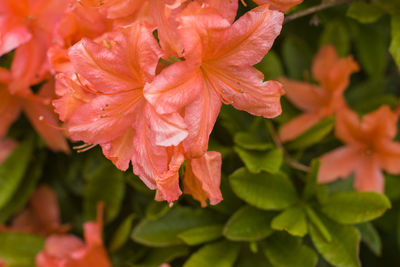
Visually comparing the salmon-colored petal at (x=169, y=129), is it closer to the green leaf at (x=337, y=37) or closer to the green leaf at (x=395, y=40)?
the green leaf at (x=395, y=40)

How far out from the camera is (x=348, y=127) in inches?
43.2

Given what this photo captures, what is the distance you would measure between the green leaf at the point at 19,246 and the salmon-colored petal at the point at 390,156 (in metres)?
0.88

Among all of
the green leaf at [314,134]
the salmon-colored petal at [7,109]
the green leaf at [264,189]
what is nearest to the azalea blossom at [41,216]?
the salmon-colored petal at [7,109]

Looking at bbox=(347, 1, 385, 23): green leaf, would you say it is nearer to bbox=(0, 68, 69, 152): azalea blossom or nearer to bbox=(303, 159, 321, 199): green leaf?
bbox=(303, 159, 321, 199): green leaf

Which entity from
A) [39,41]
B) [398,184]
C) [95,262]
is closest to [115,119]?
[39,41]

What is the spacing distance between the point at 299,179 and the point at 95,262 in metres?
0.52

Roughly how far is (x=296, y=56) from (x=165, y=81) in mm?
707

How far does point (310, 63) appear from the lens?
1.29m

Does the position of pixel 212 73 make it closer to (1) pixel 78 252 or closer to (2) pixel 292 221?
(2) pixel 292 221

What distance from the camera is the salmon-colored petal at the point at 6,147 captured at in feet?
3.87

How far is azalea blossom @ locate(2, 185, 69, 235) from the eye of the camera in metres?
1.24

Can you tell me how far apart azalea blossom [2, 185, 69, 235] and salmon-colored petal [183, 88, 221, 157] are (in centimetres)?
66

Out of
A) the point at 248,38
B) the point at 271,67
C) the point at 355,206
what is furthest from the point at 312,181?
the point at 248,38

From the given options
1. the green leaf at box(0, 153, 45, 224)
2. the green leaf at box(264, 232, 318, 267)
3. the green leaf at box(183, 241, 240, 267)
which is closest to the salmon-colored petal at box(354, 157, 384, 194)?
the green leaf at box(264, 232, 318, 267)
